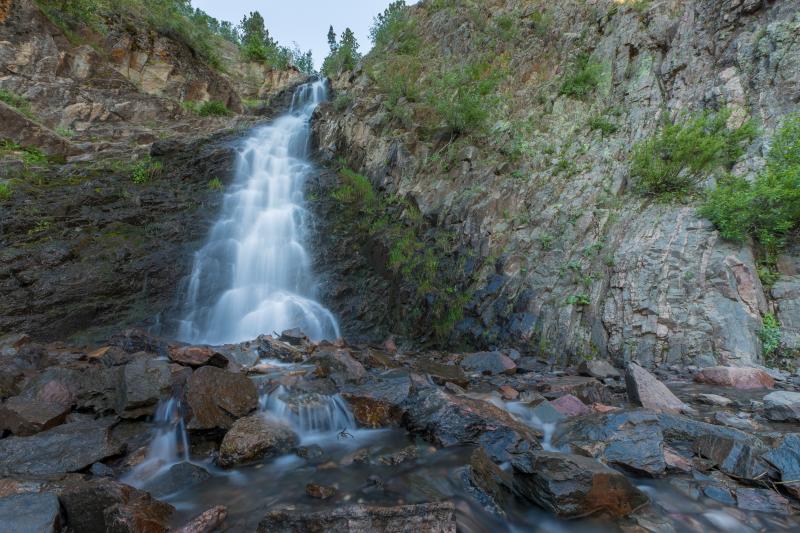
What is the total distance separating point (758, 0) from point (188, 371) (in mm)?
17125

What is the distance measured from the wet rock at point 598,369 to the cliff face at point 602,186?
1.91ft

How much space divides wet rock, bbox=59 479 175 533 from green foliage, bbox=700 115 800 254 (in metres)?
9.99

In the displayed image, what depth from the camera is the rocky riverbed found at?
2854 millimetres

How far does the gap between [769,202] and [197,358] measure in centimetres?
1119

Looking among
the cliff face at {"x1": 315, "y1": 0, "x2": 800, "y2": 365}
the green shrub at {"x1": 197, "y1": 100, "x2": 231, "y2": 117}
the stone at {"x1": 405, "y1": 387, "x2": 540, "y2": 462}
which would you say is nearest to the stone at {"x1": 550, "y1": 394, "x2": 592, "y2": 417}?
the stone at {"x1": 405, "y1": 387, "x2": 540, "y2": 462}

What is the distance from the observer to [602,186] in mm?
9984

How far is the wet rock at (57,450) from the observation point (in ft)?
11.8

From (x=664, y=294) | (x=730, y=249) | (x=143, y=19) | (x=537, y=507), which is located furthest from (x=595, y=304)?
(x=143, y=19)

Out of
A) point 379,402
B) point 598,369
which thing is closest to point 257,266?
point 379,402

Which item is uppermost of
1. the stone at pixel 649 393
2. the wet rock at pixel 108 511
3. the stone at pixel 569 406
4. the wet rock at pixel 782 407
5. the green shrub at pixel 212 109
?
the green shrub at pixel 212 109

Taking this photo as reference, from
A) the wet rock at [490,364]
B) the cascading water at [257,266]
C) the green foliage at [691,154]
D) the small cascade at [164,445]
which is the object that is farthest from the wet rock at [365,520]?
the green foliage at [691,154]

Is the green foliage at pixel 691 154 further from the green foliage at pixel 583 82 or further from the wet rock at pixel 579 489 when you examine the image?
the wet rock at pixel 579 489

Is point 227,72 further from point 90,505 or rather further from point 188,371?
point 90,505

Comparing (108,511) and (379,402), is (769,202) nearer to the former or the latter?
(379,402)
